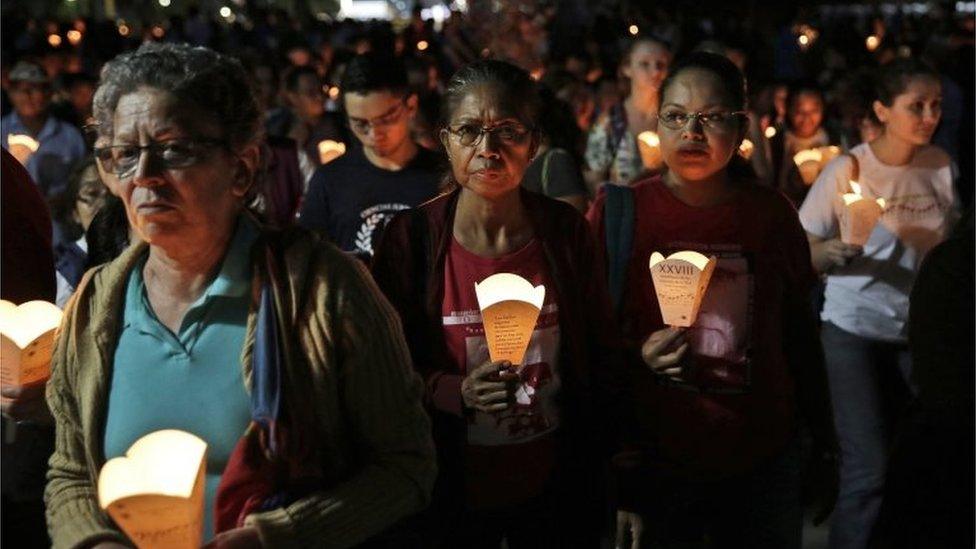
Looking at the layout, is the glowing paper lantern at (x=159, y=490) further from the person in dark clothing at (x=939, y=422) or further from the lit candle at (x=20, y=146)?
the lit candle at (x=20, y=146)

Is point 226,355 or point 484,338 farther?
point 484,338

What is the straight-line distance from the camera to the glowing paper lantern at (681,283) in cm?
366

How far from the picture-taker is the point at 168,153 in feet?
8.04

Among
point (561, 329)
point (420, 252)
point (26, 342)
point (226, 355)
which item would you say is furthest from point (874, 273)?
point (226, 355)

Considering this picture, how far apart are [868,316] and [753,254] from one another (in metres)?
1.56

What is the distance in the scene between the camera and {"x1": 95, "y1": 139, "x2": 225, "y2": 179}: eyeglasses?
245cm

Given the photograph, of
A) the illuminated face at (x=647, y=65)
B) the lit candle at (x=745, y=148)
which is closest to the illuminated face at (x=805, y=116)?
the illuminated face at (x=647, y=65)

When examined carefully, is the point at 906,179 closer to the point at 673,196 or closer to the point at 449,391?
the point at 673,196

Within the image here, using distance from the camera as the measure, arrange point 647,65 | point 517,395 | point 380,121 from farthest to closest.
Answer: point 647,65
point 380,121
point 517,395

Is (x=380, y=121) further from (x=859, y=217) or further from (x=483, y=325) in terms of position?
(x=483, y=325)

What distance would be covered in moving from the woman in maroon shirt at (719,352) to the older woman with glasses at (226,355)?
5.16ft

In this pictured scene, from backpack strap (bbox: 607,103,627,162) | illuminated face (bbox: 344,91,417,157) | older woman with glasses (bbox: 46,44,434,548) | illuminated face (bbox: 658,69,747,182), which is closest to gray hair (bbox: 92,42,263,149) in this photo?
older woman with glasses (bbox: 46,44,434,548)

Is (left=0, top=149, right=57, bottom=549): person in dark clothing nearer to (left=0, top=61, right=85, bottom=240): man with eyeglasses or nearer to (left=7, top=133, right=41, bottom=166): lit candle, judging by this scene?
(left=7, top=133, right=41, bottom=166): lit candle

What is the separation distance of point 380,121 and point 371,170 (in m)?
0.24
